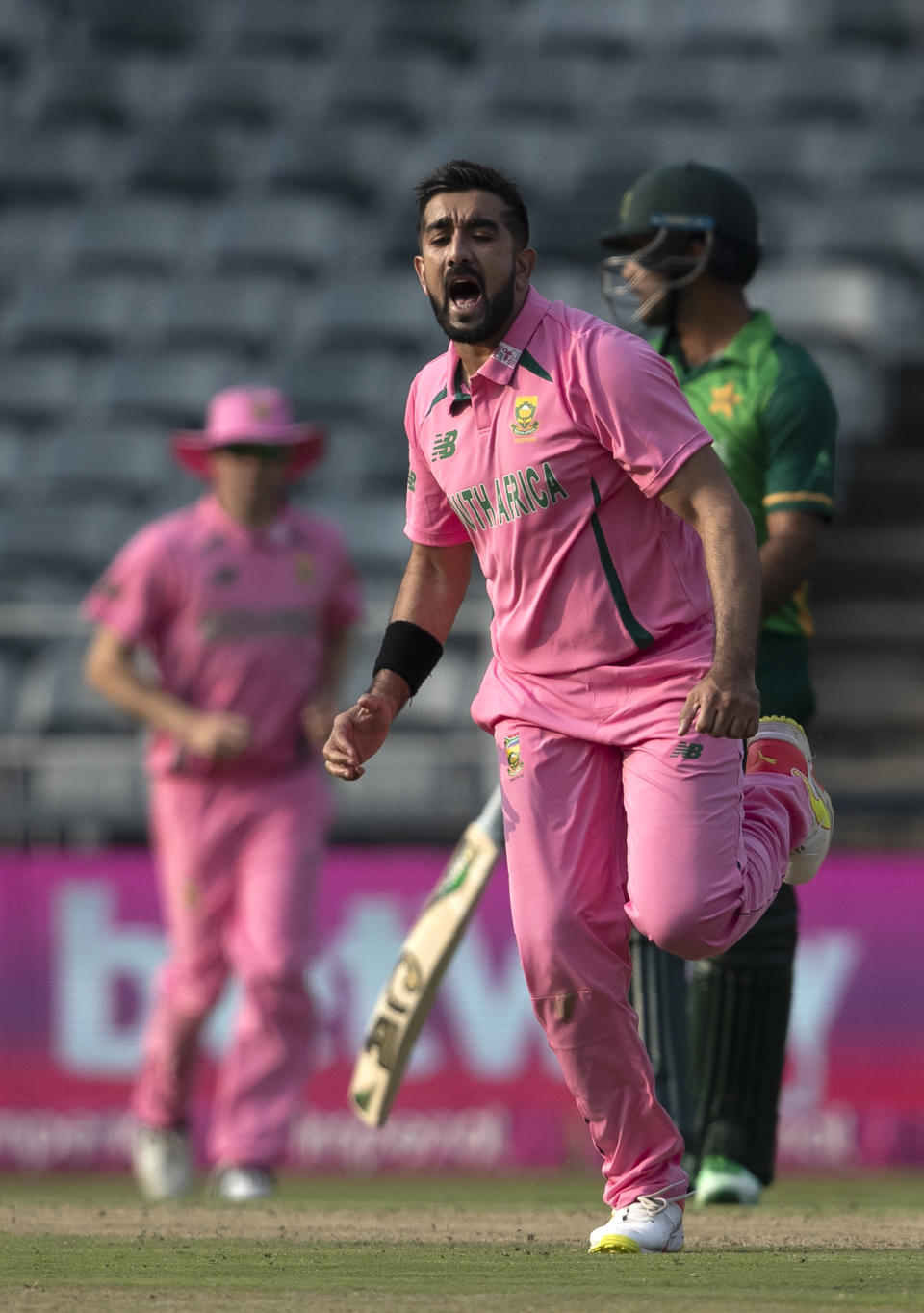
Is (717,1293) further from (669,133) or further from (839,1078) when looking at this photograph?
(669,133)

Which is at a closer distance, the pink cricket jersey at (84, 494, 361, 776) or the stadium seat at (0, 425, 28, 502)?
the pink cricket jersey at (84, 494, 361, 776)

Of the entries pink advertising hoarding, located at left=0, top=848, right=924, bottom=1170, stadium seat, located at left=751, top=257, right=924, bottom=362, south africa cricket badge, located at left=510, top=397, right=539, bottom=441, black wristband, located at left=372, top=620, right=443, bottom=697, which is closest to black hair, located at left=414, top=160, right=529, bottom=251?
south africa cricket badge, located at left=510, top=397, right=539, bottom=441

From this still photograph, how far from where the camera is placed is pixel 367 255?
13594mm

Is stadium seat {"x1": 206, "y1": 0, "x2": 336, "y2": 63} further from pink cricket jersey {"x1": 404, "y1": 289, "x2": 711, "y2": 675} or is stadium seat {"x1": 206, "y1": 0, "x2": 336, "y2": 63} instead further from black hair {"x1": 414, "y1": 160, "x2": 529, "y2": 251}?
pink cricket jersey {"x1": 404, "y1": 289, "x2": 711, "y2": 675}

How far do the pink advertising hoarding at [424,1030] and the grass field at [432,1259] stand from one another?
212cm

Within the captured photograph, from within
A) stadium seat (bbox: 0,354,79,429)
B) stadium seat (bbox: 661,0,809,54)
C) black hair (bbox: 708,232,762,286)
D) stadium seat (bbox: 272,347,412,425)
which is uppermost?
stadium seat (bbox: 661,0,809,54)

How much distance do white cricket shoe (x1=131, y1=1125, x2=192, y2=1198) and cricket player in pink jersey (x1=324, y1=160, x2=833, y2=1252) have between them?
3.25 metres

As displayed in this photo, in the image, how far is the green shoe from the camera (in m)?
5.50

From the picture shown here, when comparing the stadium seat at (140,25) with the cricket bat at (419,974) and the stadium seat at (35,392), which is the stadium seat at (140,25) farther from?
the cricket bat at (419,974)

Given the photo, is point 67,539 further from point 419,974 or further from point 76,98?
point 419,974

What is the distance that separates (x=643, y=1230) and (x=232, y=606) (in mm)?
3784

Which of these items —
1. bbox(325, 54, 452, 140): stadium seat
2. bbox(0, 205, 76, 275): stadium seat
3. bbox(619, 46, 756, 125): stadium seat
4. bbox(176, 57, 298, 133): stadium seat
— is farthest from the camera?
bbox(176, 57, 298, 133): stadium seat

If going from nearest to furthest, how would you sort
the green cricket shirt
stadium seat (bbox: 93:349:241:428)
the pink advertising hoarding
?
the green cricket shirt → the pink advertising hoarding → stadium seat (bbox: 93:349:241:428)

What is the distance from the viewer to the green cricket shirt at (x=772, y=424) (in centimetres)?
527
